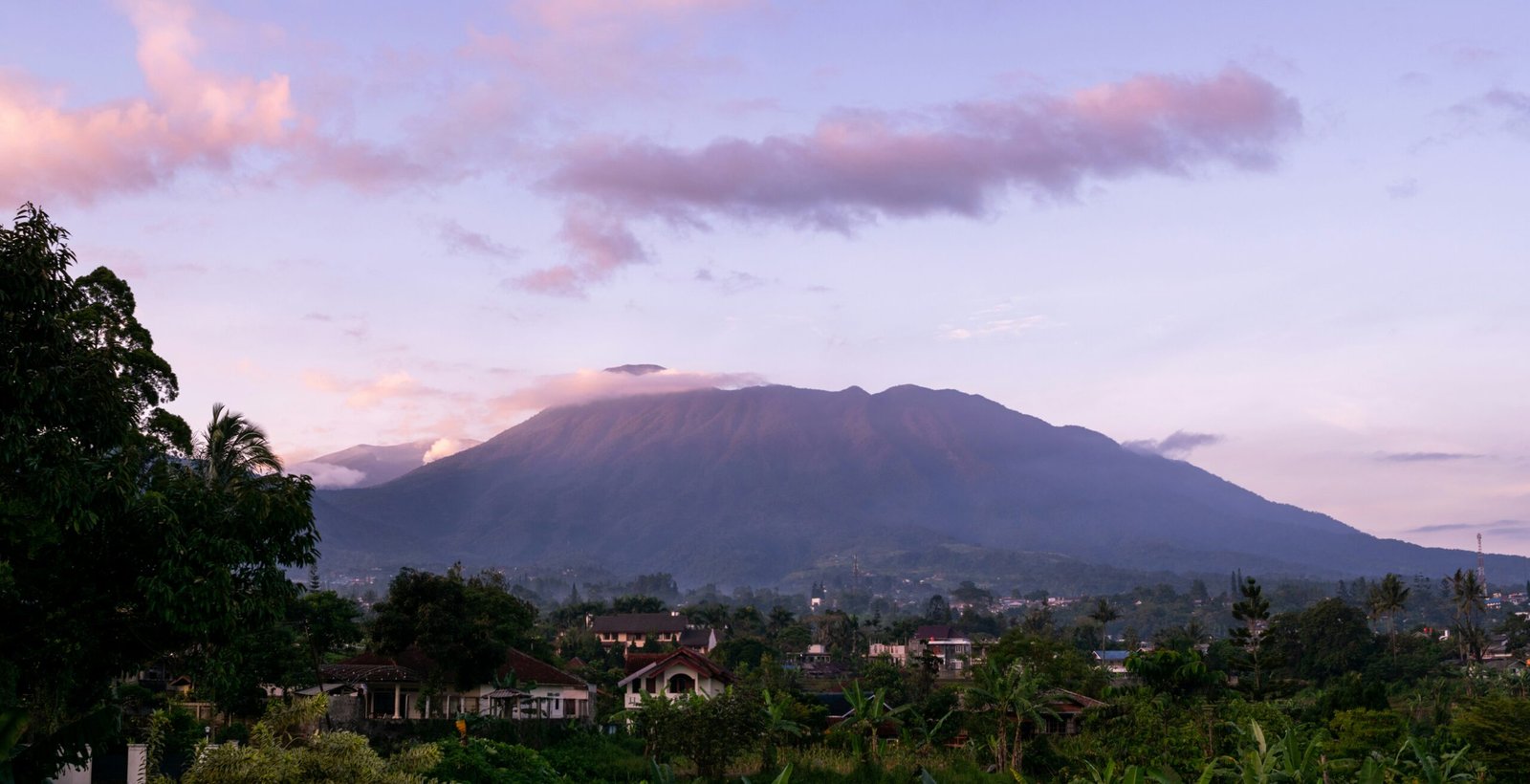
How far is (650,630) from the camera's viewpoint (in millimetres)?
134750

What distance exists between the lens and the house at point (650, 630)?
12775 centimetres

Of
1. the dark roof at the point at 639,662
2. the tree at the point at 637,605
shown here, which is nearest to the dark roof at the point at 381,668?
the dark roof at the point at 639,662

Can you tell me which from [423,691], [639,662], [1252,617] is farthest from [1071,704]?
[639,662]

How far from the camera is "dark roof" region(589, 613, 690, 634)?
445 feet

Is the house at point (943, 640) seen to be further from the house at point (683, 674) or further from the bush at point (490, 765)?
the bush at point (490, 765)

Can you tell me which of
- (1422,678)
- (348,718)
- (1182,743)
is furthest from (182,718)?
(1422,678)

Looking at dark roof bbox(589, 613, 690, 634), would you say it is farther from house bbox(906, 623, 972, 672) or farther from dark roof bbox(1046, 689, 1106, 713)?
dark roof bbox(1046, 689, 1106, 713)

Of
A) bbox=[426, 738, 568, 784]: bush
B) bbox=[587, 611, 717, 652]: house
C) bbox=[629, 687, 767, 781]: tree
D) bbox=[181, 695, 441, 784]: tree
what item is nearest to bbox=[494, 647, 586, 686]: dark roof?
bbox=[629, 687, 767, 781]: tree

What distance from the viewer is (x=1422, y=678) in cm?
7844

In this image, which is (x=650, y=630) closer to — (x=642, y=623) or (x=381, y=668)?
(x=642, y=623)

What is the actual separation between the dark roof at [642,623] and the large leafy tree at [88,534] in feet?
391

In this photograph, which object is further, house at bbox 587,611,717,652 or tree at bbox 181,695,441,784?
house at bbox 587,611,717,652

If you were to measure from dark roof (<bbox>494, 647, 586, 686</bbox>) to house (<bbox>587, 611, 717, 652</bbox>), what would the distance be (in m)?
63.2

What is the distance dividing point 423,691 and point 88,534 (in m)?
37.8
